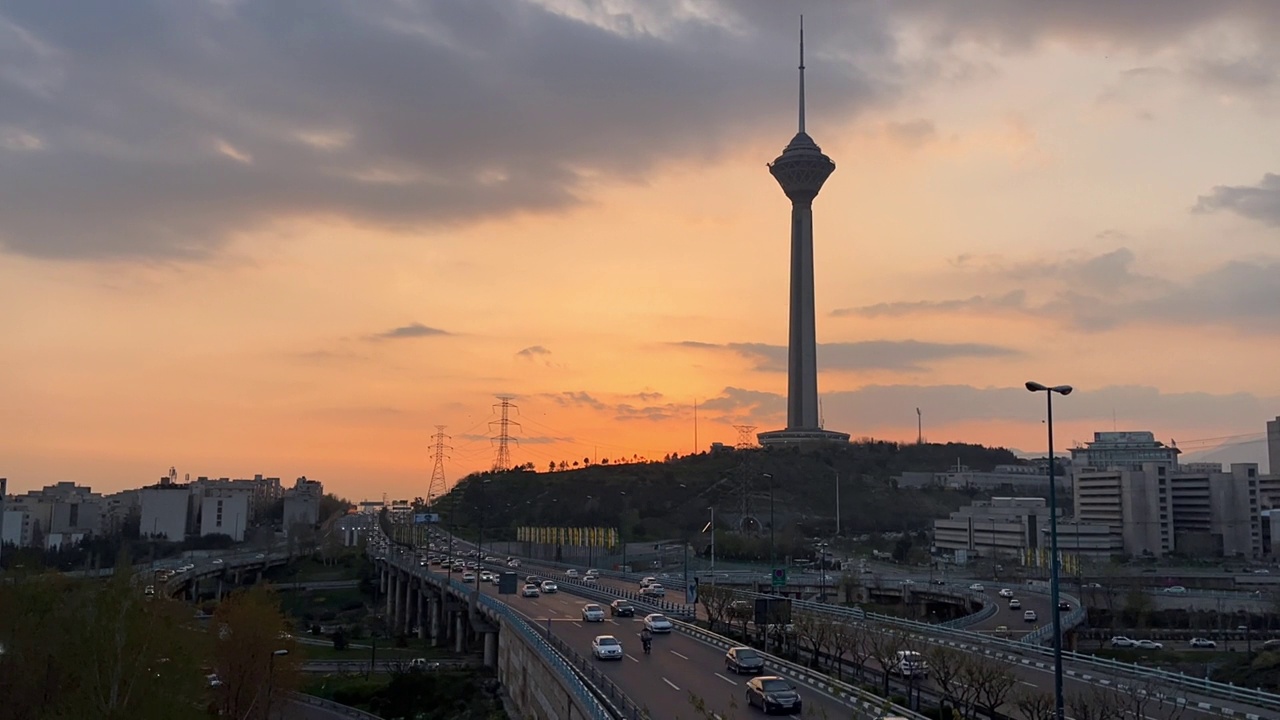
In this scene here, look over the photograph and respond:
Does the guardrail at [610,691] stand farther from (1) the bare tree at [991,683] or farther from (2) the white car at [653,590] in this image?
(2) the white car at [653,590]

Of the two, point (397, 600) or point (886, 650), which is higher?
point (886, 650)

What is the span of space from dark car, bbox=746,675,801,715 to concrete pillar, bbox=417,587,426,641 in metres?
69.3

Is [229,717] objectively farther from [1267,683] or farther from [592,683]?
[1267,683]

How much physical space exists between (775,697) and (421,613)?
76.7m

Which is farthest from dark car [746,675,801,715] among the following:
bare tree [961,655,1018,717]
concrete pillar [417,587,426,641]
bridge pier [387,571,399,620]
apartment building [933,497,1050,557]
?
apartment building [933,497,1050,557]

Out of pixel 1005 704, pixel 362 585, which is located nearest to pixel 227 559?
pixel 362 585

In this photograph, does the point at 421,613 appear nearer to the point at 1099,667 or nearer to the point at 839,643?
the point at 839,643

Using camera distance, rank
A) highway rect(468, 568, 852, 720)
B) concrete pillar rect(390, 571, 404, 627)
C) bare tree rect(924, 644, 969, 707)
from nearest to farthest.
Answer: highway rect(468, 568, 852, 720), bare tree rect(924, 644, 969, 707), concrete pillar rect(390, 571, 404, 627)

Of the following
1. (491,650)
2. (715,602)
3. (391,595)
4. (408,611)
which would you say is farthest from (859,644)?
(391,595)

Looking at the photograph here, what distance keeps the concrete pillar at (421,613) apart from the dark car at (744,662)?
6190cm

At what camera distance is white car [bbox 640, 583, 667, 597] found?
76650 mm

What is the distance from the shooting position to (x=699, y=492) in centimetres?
19212

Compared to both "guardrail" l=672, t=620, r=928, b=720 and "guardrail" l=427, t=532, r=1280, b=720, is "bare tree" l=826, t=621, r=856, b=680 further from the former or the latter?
"guardrail" l=672, t=620, r=928, b=720

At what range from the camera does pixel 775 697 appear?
3089cm
